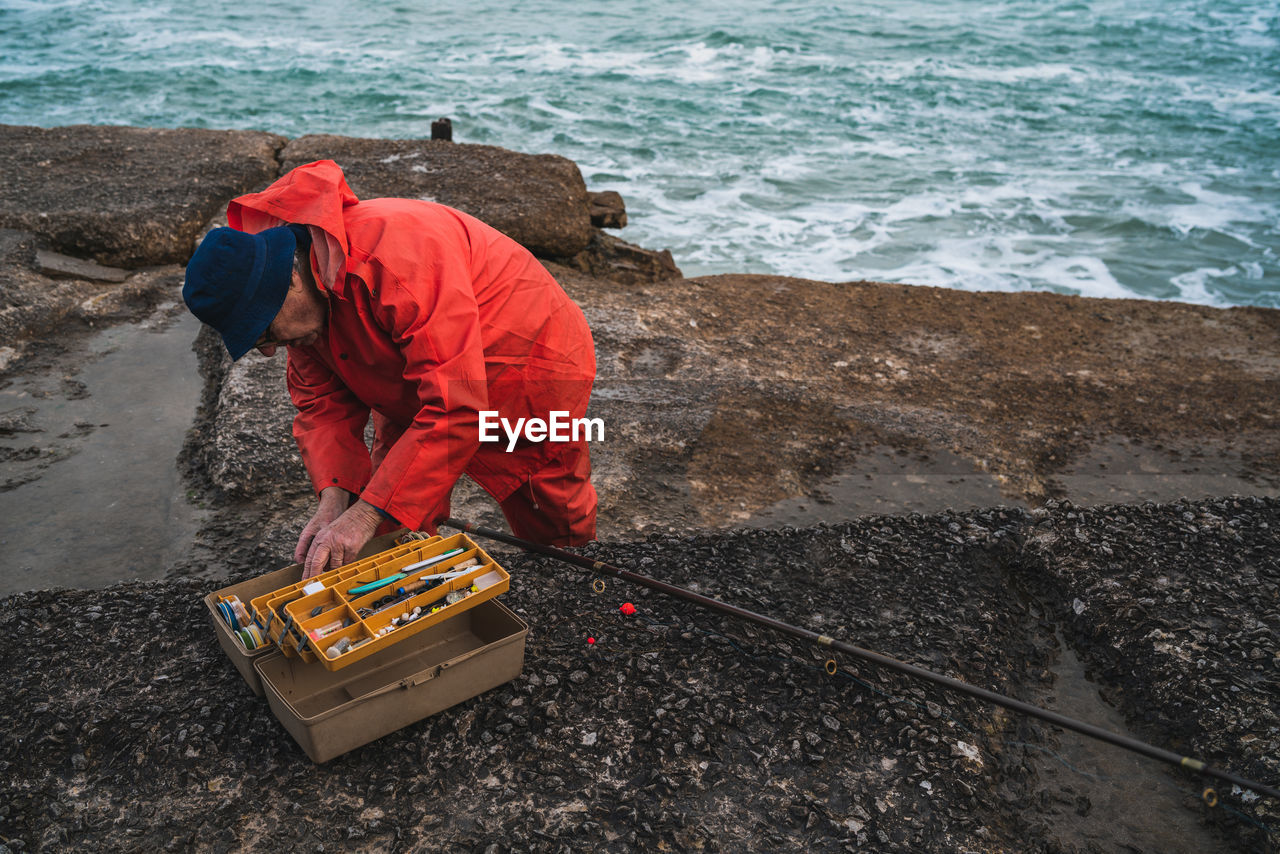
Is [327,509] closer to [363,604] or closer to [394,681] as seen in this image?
[363,604]

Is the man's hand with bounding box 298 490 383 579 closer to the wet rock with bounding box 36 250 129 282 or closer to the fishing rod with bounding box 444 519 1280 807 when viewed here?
the fishing rod with bounding box 444 519 1280 807

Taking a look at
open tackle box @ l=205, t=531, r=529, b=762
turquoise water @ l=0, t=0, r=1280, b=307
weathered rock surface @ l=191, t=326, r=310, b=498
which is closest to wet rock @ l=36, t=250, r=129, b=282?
weathered rock surface @ l=191, t=326, r=310, b=498

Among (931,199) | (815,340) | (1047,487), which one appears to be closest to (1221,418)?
(1047,487)

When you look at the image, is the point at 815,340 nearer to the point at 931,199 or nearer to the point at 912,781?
the point at 912,781

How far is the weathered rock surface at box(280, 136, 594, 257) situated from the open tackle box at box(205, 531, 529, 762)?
3907 mm

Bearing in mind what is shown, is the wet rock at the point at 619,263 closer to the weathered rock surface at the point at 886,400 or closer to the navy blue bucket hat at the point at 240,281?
the weathered rock surface at the point at 886,400

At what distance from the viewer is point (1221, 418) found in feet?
Result: 16.4

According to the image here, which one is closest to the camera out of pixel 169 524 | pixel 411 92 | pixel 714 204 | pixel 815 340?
pixel 169 524

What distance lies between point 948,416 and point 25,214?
240 inches

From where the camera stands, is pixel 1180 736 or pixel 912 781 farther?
pixel 1180 736

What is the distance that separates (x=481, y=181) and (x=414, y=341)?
486 centimetres

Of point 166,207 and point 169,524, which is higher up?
point 166,207

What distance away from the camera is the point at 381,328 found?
94.7 inches

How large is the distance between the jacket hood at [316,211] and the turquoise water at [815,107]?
8.31 meters
